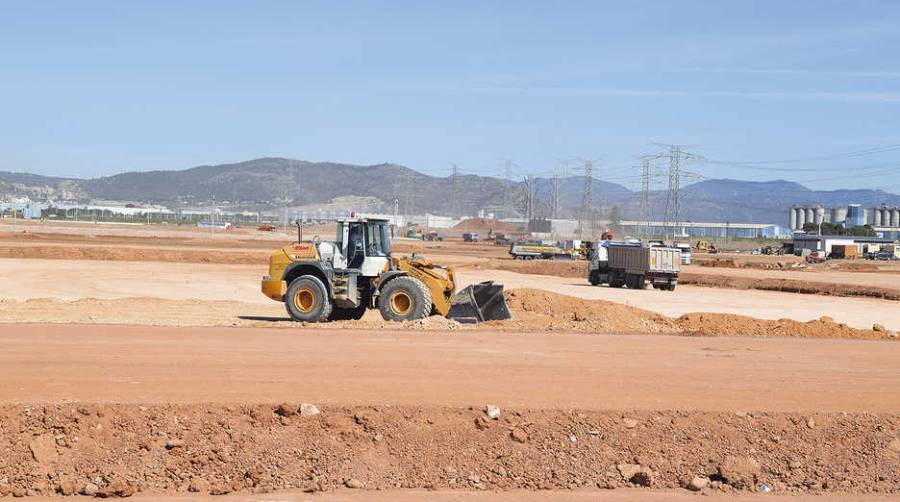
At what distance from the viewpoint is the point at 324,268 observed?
2616 centimetres

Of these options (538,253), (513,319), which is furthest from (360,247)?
(538,253)

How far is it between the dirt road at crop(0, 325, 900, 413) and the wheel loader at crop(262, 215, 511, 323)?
13.4 ft

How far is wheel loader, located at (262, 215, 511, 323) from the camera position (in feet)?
84.8

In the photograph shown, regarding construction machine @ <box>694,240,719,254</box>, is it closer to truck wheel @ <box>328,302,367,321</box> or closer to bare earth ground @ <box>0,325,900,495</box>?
truck wheel @ <box>328,302,367,321</box>

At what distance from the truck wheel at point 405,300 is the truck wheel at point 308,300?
4.82ft

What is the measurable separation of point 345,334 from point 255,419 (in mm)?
8419

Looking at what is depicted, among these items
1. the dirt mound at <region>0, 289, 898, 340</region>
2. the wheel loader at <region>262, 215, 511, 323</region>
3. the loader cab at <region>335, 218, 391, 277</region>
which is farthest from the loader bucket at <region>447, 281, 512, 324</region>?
the loader cab at <region>335, 218, 391, 277</region>

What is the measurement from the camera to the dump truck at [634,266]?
52438 millimetres

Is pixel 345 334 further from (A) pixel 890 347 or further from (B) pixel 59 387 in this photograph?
(A) pixel 890 347

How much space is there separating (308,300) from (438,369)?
10271 mm

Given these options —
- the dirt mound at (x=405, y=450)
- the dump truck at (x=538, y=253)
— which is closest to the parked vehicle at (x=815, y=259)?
the dump truck at (x=538, y=253)

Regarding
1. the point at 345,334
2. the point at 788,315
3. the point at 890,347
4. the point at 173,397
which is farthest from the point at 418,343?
the point at 788,315

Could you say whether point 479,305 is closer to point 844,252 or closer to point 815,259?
point 815,259

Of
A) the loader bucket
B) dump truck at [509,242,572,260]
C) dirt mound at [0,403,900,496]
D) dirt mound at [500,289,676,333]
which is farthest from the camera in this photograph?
dump truck at [509,242,572,260]
